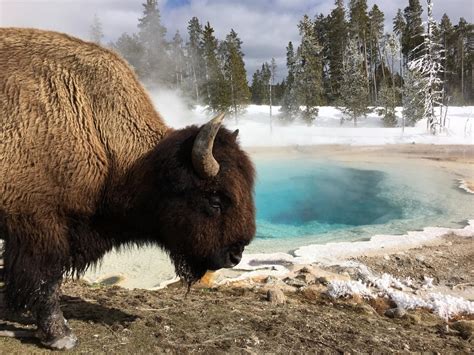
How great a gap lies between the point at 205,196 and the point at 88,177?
1005 mm

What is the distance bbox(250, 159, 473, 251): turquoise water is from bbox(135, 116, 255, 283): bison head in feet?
23.5

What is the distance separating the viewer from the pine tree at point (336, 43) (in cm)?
6003

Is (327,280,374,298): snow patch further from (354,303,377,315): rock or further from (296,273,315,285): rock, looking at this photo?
(354,303,377,315): rock

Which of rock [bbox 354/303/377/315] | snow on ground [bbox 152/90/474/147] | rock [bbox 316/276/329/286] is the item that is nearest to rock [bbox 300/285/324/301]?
rock [bbox 316/276/329/286]

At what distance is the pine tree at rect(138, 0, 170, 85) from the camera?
48.8 meters

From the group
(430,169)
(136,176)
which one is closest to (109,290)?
(136,176)

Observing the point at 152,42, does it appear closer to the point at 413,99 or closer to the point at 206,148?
the point at 413,99

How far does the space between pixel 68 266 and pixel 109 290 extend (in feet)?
7.07

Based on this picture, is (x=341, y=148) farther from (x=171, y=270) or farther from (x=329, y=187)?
(x=171, y=270)

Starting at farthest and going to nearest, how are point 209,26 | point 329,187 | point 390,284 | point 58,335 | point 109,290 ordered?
point 209,26 → point 329,187 → point 390,284 → point 109,290 → point 58,335

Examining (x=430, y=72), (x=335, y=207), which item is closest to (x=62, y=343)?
(x=335, y=207)

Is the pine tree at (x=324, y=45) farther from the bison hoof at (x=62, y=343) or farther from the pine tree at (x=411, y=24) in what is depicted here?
the bison hoof at (x=62, y=343)

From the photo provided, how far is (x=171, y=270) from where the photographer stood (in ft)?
29.7

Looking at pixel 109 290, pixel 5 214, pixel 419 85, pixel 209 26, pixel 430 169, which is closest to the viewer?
pixel 5 214
